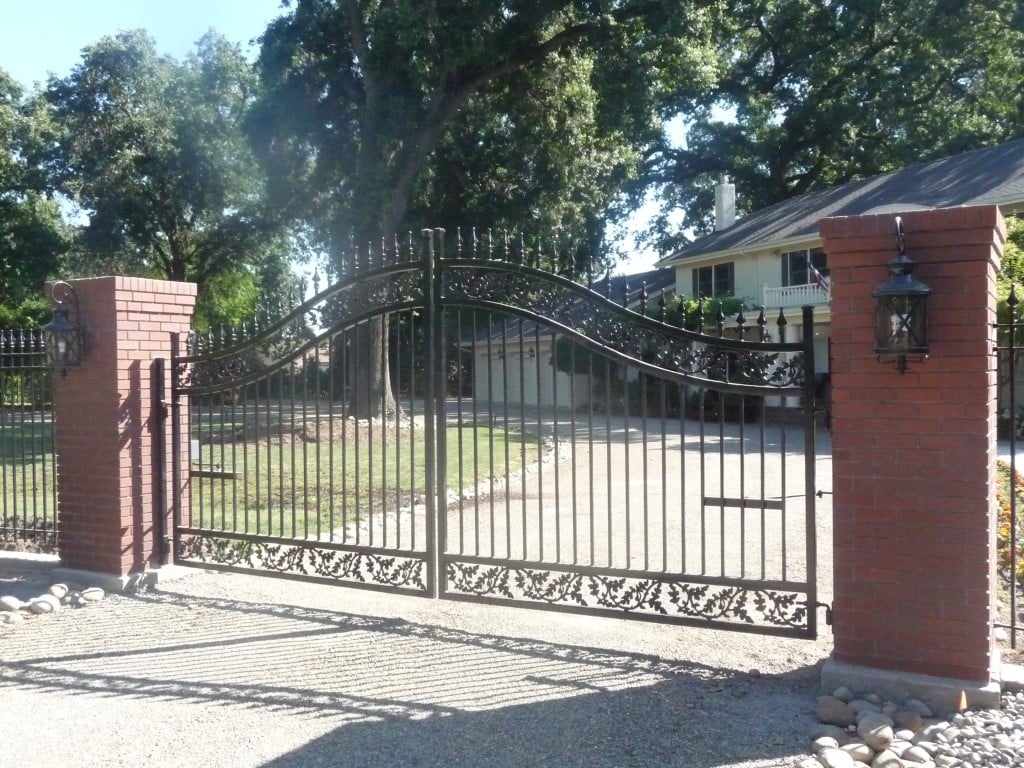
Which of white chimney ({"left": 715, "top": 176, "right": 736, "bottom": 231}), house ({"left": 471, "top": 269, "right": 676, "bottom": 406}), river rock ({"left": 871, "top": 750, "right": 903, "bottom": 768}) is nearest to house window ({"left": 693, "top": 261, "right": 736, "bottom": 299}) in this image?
house ({"left": 471, "top": 269, "right": 676, "bottom": 406})

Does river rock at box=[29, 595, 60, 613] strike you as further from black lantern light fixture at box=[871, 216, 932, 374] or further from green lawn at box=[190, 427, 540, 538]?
black lantern light fixture at box=[871, 216, 932, 374]

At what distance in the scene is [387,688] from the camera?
198 inches

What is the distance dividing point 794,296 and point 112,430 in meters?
23.3

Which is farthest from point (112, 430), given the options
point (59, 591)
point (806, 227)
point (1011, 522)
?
point (806, 227)

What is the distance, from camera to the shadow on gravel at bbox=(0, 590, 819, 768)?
424 centimetres

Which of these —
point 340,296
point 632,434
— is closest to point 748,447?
point 632,434

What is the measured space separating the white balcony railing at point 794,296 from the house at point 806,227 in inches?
1.1

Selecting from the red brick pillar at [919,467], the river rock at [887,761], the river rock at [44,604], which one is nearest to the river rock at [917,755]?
the river rock at [887,761]

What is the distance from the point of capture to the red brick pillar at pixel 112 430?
7.12 m

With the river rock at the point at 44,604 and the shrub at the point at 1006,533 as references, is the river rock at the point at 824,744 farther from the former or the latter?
the river rock at the point at 44,604

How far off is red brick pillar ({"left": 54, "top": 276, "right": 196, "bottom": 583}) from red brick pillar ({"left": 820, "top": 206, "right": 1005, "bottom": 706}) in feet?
16.7

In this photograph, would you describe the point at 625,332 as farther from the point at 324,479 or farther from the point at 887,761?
the point at 324,479

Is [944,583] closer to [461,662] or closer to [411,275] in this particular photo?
[461,662]

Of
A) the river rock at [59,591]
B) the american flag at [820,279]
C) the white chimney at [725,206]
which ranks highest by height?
the white chimney at [725,206]
